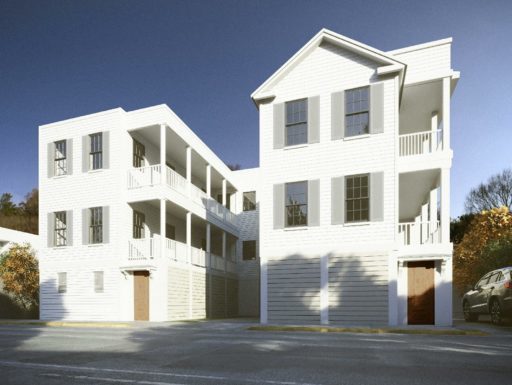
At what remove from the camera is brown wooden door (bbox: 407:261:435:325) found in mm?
14164

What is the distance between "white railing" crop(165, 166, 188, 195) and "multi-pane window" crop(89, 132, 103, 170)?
3.42 meters

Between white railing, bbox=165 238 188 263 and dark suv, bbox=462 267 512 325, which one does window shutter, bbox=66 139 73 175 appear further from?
dark suv, bbox=462 267 512 325

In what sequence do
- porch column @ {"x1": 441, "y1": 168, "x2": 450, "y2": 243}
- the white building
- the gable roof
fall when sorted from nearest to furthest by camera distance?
1. porch column @ {"x1": 441, "y1": 168, "x2": 450, "y2": 243}
2. the white building
3. the gable roof

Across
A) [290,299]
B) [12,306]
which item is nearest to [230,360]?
[290,299]

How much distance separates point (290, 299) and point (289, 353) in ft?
25.2

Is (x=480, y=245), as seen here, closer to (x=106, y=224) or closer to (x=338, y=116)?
(x=338, y=116)

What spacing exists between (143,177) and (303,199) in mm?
8505

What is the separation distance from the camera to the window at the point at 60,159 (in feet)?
69.2

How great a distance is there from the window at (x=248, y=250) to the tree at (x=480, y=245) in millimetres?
13704

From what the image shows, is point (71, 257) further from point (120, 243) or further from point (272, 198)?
point (272, 198)

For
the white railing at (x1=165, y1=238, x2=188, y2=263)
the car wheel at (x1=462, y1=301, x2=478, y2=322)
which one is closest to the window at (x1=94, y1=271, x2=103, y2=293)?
the white railing at (x1=165, y1=238, x2=188, y2=263)

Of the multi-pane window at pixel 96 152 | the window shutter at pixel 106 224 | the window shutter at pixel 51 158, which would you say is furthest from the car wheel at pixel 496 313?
the window shutter at pixel 51 158

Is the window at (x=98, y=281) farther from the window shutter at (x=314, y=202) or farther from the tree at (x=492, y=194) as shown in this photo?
the tree at (x=492, y=194)

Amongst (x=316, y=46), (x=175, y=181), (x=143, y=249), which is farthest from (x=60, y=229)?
(x=316, y=46)
